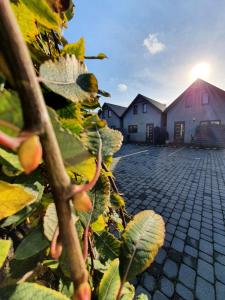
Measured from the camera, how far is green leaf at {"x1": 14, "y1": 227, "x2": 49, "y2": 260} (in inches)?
16.4

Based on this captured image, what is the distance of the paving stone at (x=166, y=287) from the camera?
8.43ft

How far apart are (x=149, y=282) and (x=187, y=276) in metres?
0.61

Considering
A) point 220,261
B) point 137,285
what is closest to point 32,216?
point 137,285

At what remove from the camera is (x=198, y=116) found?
2059 cm

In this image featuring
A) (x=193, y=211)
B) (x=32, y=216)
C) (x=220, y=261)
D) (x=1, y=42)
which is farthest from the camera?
(x=193, y=211)

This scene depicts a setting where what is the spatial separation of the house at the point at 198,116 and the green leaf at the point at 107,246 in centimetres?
2144

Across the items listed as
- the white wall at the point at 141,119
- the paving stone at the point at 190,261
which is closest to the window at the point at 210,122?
the white wall at the point at 141,119

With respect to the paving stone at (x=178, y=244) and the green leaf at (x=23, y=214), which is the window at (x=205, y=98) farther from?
the green leaf at (x=23, y=214)

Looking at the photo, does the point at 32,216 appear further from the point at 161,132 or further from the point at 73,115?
the point at 161,132

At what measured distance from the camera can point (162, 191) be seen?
642 cm

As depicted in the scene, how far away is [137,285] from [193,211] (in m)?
2.89

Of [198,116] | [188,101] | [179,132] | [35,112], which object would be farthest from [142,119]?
[35,112]

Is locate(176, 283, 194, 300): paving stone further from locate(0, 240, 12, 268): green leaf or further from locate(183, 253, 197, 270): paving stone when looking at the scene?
locate(0, 240, 12, 268): green leaf

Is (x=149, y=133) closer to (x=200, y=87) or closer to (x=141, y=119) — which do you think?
(x=141, y=119)
